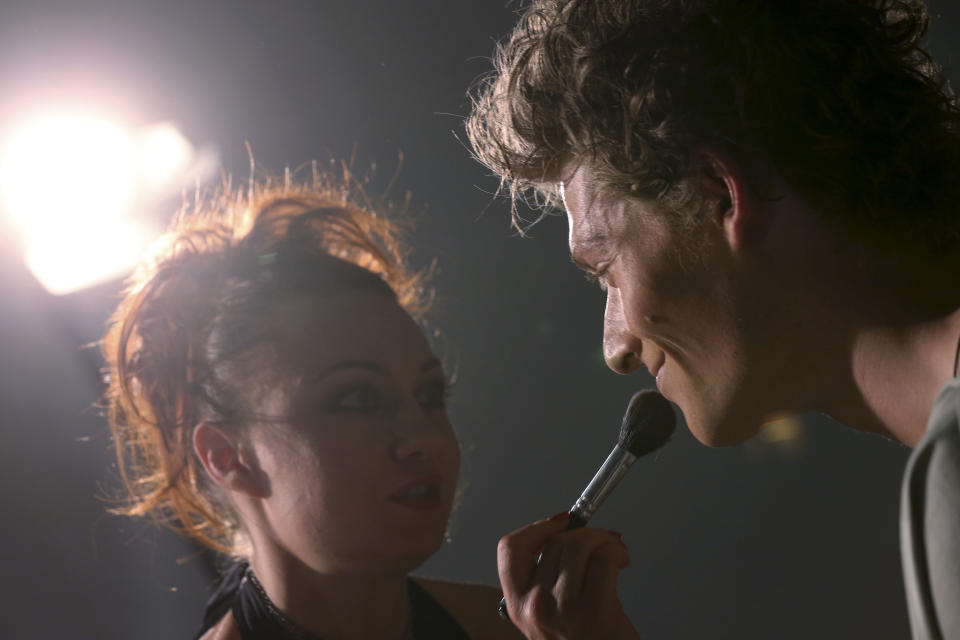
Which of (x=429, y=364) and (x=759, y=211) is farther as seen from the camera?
(x=429, y=364)

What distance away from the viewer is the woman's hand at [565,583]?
1.75 feet

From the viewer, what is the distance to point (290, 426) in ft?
2.23

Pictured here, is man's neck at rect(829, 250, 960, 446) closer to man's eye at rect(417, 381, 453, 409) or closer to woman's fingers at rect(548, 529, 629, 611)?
woman's fingers at rect(548, 529, 629, 611)

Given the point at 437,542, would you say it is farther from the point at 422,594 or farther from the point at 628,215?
the point at 628,215

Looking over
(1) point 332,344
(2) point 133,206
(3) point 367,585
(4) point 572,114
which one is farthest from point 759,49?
(2) point 133,206

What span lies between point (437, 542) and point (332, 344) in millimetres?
196

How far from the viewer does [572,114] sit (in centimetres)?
60

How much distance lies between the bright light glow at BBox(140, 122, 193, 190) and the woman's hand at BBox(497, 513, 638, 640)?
57 centimetres

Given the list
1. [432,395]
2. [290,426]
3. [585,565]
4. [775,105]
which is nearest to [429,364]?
[432,395]

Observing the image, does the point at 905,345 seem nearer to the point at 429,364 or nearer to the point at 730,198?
the point at 730,198

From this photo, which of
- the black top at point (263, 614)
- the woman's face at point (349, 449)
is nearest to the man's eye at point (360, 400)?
the woman's face at point (349, 449)

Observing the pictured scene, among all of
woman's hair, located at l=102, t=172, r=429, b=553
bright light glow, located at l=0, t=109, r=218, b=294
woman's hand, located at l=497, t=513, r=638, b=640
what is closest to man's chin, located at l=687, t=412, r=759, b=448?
woman's hand, located at l=497, t=513, r=638, b=640

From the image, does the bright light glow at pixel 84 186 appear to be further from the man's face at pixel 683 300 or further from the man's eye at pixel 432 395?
the man's face at pixel 683 300

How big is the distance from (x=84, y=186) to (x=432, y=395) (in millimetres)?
445
